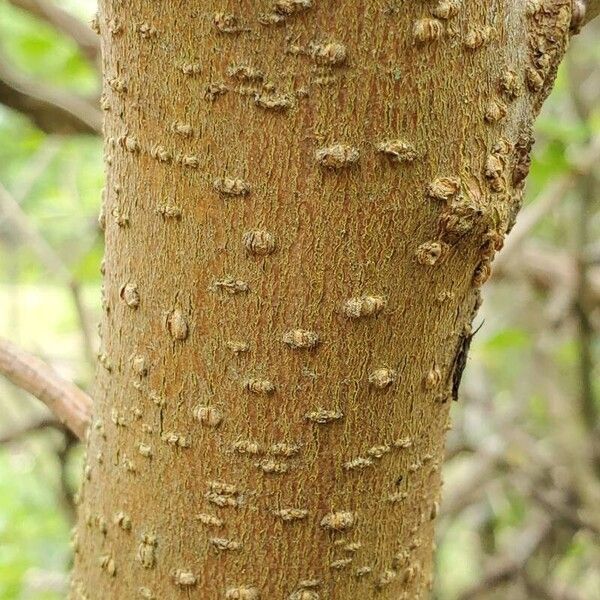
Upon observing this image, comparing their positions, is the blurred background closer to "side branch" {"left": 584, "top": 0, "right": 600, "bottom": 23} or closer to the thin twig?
the thin twig

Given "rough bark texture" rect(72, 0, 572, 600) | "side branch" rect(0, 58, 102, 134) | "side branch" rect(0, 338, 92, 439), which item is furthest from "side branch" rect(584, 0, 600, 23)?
"side branch" rect(0, 58, 102, 134)

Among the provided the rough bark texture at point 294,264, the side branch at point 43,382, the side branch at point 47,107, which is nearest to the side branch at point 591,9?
the rough bark texture at point 294,264

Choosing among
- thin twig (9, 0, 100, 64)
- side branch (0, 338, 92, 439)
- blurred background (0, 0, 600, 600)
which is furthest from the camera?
thin twig (9, 0, 100, 64)

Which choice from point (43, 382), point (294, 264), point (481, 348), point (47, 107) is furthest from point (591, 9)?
point (47, 107)

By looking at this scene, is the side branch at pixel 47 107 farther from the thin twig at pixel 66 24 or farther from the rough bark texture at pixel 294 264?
the rough bark texture at pixel 294 264

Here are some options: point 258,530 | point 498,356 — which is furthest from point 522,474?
point 258,530

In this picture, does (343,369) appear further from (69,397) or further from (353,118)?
(69,397)
